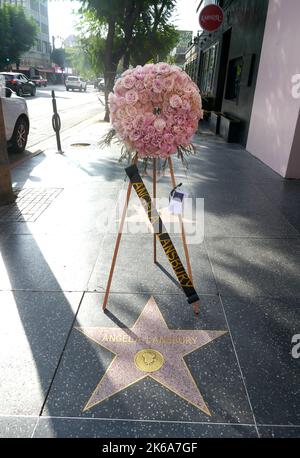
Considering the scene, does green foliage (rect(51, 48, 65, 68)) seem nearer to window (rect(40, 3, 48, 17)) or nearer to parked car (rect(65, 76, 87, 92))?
window (rect(40, 3, 48, 17))

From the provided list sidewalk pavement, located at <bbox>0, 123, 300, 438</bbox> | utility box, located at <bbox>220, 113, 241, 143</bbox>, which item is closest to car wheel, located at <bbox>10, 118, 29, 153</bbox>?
sidewalk pavement, located at <bbox>0, 123, 300, 438</bbox>

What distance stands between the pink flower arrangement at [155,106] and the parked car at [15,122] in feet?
22.8

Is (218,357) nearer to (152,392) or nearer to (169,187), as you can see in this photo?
(152,392)

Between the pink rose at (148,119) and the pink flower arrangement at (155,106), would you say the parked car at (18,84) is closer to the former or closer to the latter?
the pink flower arrangement at (155,106)

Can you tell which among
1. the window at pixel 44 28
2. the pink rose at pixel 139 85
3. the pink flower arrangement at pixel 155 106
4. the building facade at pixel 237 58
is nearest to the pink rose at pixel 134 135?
the pink flower arrangement at pixel 155 106

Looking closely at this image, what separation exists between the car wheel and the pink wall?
6.64m

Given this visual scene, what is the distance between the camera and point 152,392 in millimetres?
Result: 2256

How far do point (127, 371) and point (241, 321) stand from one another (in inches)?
44.7

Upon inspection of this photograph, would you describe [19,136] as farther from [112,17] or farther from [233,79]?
[233,79]

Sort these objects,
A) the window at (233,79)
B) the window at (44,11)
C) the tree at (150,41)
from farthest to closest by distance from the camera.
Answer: the window at (44,11) → the tree at (150,41) → the window at (233,79)

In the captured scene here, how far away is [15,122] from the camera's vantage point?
346 inches

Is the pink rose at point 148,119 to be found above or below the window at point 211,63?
below

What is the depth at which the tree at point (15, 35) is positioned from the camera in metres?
45.8

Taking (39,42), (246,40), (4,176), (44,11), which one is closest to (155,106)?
(4,176)
